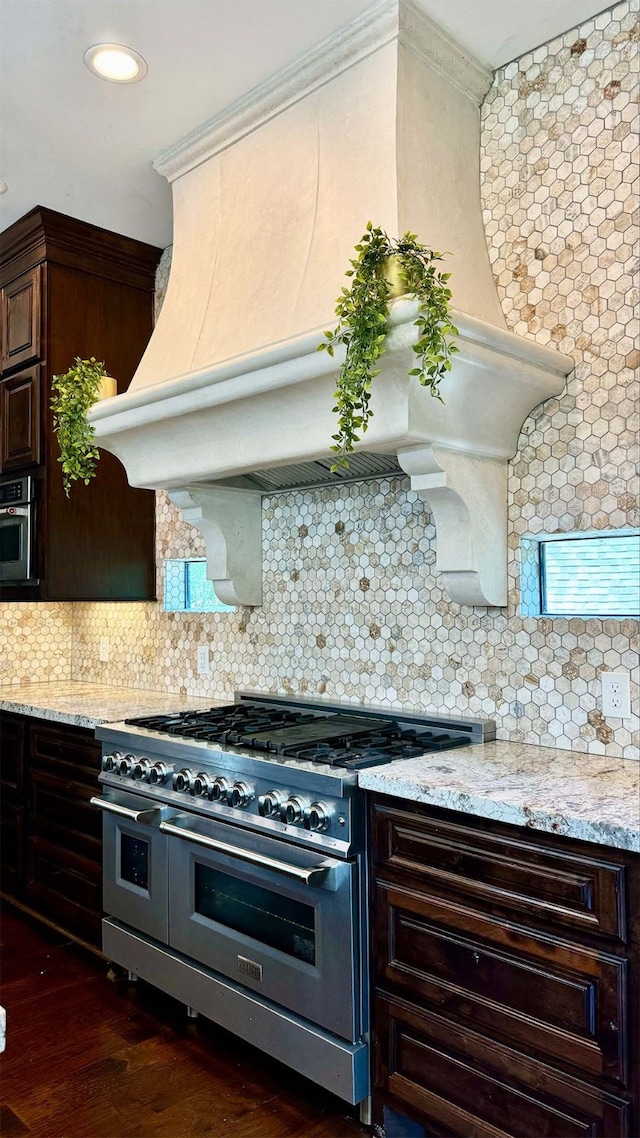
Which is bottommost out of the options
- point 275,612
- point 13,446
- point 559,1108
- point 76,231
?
point 559,1108

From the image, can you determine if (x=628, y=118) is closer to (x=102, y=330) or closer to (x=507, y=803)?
(x=507, y=803)

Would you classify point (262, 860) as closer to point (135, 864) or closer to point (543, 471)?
point (135, 864)

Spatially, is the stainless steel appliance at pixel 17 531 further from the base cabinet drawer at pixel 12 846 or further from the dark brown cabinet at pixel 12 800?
the base cabinet drawer at pixel 12 846

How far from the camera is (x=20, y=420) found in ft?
11.7

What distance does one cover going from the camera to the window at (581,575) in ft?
6.86

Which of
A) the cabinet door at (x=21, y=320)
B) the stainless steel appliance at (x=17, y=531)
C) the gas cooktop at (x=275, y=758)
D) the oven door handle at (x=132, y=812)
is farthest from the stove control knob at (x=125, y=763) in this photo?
the cabinet door at (x=21, y=320)

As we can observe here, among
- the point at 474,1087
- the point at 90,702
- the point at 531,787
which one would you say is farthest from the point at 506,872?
the point at 90,702

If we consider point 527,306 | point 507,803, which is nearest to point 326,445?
point 527,306

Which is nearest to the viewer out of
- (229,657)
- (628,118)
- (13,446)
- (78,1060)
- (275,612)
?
(628,118)

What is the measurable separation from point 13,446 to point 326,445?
202 cm

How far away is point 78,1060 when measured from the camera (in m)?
2.32

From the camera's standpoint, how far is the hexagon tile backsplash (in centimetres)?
210

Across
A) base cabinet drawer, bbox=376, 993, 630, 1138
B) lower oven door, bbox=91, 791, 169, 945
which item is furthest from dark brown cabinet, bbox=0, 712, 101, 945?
base cabinet drawer, bbox=376, 993, 630, 1138

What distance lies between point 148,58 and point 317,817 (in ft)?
7.50
